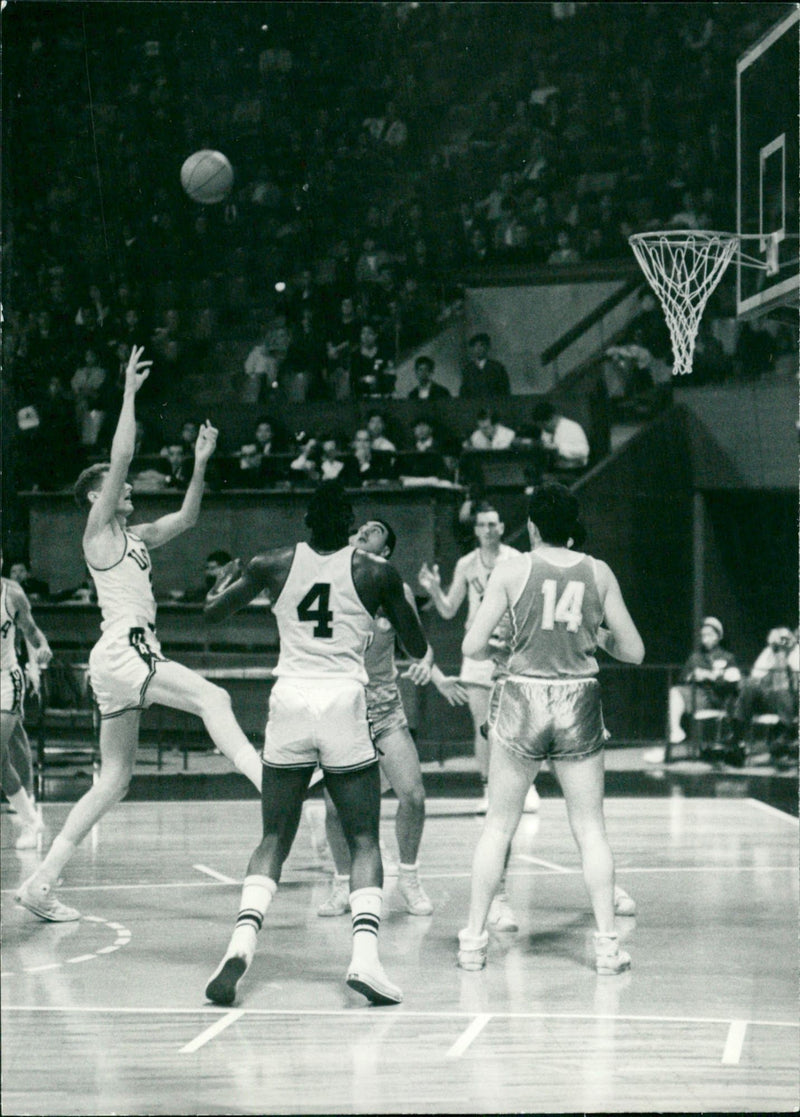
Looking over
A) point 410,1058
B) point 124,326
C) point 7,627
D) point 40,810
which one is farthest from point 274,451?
point 410,1058

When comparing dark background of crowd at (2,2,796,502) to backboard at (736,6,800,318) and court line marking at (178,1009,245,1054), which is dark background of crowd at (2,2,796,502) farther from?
court line marking at (178,1009,245,1054)

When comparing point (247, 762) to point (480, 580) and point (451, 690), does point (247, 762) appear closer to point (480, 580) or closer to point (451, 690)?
point (451, 690)

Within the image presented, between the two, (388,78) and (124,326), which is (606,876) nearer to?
Result: (124,326)

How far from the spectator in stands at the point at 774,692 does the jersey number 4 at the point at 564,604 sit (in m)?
8.14

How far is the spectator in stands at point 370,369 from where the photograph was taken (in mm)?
16531

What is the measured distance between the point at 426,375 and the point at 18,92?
6.52 meters

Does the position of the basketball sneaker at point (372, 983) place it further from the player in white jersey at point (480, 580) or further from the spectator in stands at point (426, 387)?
the spectator in stands at point (426, 387)

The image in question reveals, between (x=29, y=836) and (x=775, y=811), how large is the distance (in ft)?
17.0

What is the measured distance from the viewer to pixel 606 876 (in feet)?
19.3

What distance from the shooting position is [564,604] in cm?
592

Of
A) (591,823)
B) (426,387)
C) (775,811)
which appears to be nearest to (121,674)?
(591,823)

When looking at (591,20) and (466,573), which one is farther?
(591,20)

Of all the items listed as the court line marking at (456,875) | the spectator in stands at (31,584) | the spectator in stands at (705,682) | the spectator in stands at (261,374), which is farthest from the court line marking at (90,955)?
the spectator in stands at (261,374)

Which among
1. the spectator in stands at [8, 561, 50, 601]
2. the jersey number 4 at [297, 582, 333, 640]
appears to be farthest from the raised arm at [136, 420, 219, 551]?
the spectator in stands at [8, 561, 50, 601]
